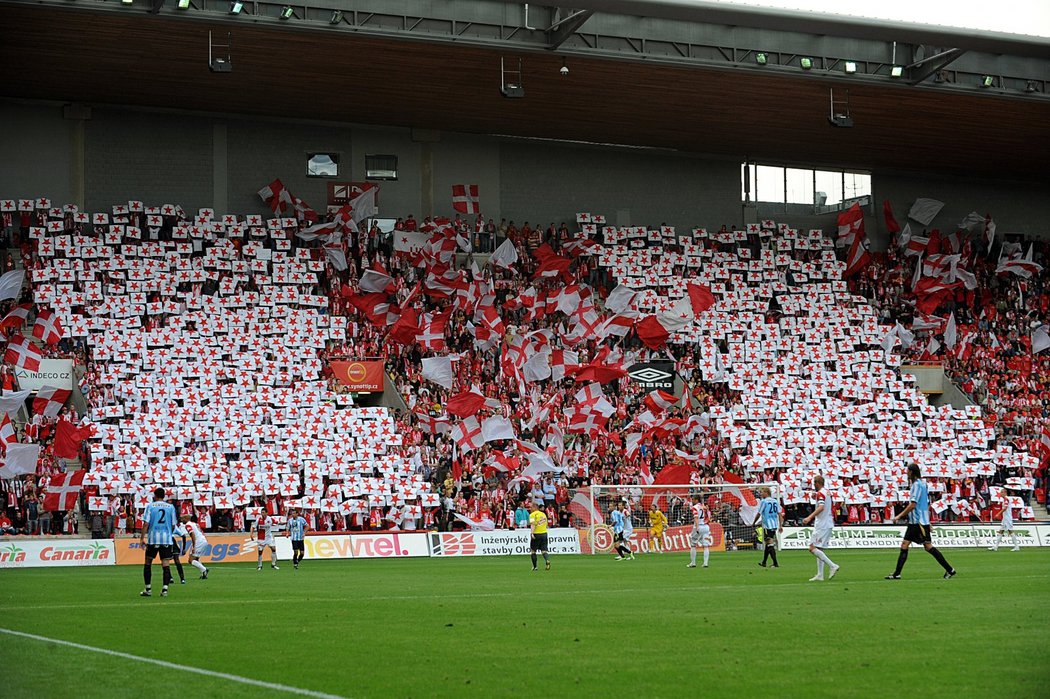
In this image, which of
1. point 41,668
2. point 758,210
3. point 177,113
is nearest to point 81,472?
point 177,113

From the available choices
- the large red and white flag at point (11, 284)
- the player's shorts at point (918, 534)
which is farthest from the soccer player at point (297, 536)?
the player's shorts at point (918, 534)

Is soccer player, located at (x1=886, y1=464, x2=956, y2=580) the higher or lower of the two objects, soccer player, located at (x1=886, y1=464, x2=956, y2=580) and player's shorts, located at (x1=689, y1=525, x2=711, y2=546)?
the higher

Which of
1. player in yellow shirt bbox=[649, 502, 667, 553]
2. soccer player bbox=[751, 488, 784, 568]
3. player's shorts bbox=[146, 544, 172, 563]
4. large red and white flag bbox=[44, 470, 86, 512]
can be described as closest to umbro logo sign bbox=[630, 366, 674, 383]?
player in yellow shirt bbox=[649, 502, 667, 553]

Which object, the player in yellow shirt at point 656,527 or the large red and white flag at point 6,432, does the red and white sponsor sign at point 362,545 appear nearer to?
the player in yellow shirt at point 656,527

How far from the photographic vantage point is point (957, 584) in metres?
24.2

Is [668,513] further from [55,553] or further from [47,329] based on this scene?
[47,329]

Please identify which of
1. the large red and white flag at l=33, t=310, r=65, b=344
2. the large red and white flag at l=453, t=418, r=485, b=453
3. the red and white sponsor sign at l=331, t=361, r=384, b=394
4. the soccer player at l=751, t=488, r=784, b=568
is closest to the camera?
the soccer player at l=751, t=488, r=784, b=568

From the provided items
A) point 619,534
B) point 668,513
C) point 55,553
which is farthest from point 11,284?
point 668,513

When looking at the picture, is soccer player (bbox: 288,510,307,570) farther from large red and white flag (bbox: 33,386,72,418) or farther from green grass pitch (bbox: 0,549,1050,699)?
large red and white flag (bbox: 33,386,72,418)

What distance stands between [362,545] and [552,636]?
27231 millimetres

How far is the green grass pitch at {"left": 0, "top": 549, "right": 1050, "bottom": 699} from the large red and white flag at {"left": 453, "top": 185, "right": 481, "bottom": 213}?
3249cm

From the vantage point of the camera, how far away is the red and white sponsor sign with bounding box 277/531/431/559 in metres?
41.8

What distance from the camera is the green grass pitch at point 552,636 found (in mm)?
12000

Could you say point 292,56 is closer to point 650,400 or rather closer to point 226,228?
point 226,228
